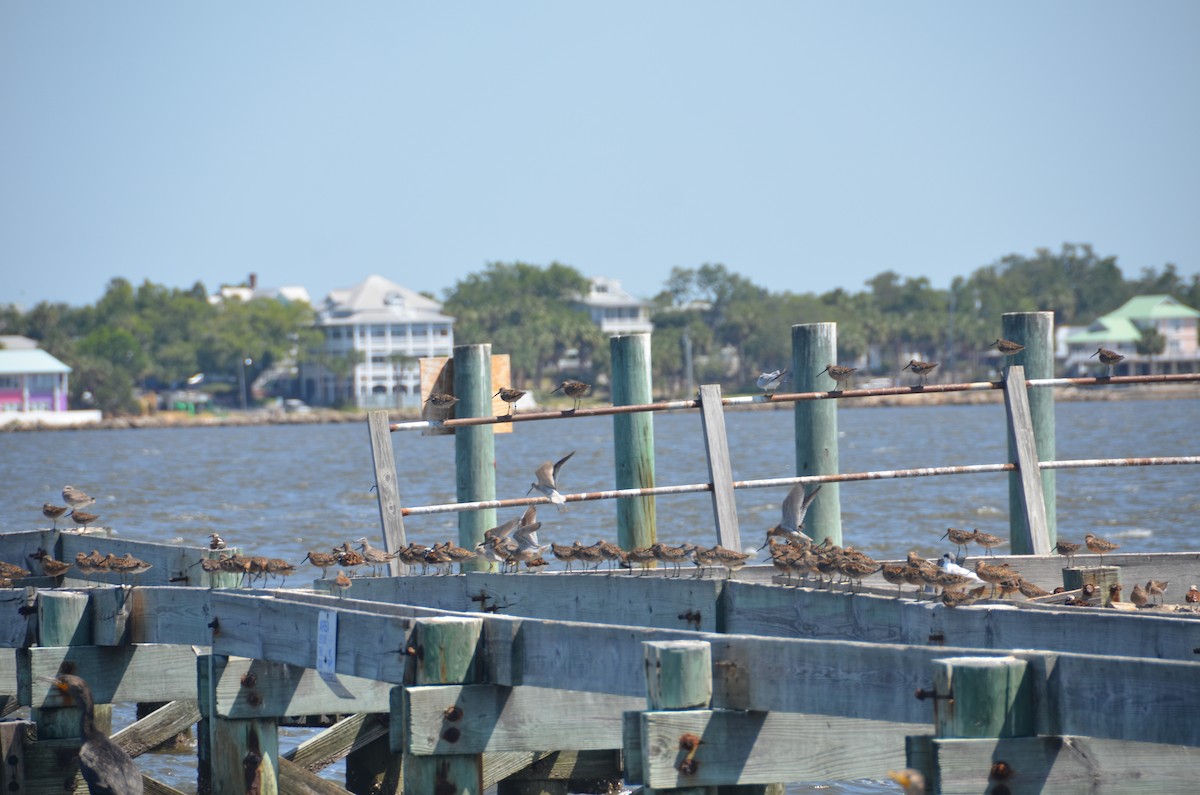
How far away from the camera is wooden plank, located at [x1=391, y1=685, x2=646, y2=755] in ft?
24.0

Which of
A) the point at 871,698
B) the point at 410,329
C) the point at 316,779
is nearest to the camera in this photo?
the point at 871,698

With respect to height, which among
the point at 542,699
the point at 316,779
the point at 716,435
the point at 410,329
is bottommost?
the point at 316,779

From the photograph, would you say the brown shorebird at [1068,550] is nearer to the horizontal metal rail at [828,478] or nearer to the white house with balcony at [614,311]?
the horizontal metal rail at [828,478]

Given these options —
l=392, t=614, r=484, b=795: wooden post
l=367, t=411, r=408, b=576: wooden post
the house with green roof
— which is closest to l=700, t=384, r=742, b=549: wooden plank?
l=367, t=411, r=408, b=576: wooden post

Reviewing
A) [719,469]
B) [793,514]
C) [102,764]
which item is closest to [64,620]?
[102,764]

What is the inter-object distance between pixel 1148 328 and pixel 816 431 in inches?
6086

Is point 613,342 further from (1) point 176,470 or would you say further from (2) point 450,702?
(1) point 176,470

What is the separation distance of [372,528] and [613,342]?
21.7 m

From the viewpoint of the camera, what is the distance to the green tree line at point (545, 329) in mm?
150625

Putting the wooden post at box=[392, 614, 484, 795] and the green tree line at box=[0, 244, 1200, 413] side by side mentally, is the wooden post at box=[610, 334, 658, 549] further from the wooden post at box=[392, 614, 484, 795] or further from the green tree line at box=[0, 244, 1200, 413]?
the green tree line at box=[0, 244, 1200, 413]

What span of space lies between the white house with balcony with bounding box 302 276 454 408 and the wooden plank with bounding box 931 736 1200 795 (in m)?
142

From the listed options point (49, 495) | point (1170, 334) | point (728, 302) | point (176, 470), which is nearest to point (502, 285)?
point (728, 302)

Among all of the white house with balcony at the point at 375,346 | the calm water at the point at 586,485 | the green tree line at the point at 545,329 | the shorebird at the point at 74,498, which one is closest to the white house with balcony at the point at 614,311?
the green tree line at the point at 545,329

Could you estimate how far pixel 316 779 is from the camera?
30.1ft
